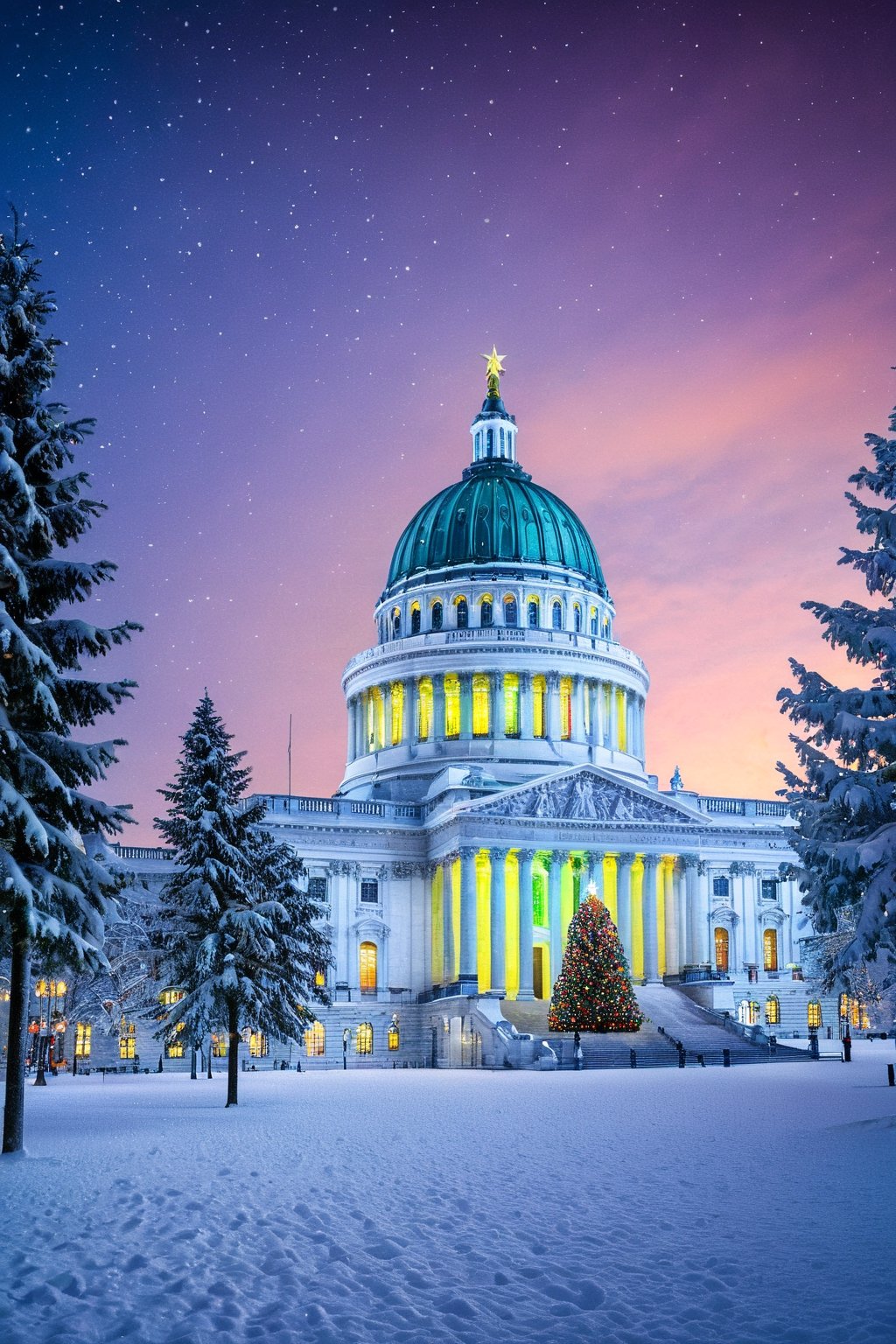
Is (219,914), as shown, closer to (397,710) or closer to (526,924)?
(526,924)

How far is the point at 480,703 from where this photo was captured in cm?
9469

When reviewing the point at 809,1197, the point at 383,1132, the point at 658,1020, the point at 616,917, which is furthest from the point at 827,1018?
the point at 809,1197

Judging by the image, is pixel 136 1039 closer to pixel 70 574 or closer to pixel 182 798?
pixel 182 798

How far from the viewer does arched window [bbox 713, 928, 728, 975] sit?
85.4m

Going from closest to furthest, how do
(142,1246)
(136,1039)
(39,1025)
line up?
(142,1246) < (39,1025) < (136,1039)

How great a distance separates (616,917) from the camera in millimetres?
80312

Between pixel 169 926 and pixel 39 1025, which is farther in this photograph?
pixel 39 1025

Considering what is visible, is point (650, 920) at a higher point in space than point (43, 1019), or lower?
higher

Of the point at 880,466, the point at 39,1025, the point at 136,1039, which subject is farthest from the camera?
the point at 136,1039

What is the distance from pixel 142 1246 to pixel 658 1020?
5817 cm

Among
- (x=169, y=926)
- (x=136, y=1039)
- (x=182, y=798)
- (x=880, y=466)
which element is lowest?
(x=136, y=1039)

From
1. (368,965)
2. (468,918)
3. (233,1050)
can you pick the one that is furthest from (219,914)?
(368,965)

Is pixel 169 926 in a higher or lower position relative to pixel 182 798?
lower

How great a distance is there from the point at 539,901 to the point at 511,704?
51.8 feet
